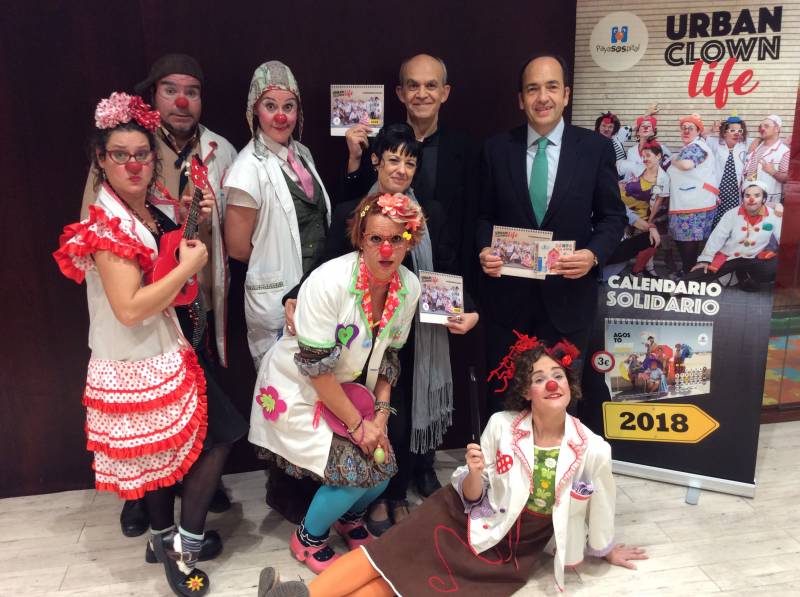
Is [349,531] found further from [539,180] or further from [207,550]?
[539,180]

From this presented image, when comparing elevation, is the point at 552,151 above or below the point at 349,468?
above

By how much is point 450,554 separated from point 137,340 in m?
1.32

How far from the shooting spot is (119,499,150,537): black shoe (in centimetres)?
298

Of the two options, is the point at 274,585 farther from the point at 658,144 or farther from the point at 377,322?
the point at 658,144

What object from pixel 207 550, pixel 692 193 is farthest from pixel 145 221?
pixel 692 193

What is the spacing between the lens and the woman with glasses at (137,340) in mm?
2205

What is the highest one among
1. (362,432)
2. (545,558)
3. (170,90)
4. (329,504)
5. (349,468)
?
(170,90)

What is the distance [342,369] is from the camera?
2.54 metres

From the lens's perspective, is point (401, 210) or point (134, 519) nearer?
point (401, 210)

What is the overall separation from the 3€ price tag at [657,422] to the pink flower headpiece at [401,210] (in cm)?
156

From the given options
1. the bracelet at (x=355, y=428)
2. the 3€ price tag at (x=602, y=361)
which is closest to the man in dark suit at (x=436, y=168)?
the bracelet at (x=355, y=428)

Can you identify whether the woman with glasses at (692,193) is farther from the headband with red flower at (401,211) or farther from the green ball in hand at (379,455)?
the green ball in hand at (379,455)

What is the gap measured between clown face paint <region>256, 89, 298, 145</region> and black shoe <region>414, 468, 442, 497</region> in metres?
1.63

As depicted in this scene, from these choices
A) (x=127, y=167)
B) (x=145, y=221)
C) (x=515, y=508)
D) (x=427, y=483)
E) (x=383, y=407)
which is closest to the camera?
(x=127, y=167)
